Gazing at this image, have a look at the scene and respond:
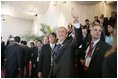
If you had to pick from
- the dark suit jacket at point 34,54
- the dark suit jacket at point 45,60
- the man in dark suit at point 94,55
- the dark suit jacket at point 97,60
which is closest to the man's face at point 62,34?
the man in dark suit at point 94,55

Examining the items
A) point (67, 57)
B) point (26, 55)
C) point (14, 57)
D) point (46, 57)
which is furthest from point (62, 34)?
point (14, 57)

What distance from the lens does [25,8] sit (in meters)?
2.68

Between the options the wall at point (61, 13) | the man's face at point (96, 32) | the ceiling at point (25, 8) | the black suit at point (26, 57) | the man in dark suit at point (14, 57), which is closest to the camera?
the man's face at point (96, 32)

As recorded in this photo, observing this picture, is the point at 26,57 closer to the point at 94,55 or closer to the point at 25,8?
the point at 25,8

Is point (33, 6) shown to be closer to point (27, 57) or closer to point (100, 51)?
point (27, 57)

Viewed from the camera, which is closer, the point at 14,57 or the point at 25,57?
the point at 25,57

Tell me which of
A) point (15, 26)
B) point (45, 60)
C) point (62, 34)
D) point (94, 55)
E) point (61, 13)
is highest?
point (61, 13)

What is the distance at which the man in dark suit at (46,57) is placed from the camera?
107 inches

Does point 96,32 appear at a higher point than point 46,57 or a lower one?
higher

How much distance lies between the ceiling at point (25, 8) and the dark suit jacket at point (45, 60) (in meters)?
0.43

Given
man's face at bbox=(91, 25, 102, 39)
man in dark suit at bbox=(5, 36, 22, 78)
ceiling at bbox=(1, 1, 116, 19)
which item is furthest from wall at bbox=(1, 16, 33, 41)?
man's face at bbox=(91, 25, 102, 39)

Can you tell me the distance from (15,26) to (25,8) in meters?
0.25

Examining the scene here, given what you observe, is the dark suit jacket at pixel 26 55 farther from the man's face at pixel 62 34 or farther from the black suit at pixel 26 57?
the man's face at pixel 62 34

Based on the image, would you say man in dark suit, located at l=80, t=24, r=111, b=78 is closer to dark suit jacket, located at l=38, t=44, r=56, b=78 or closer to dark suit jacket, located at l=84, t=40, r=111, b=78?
dark suit jacket, located at l=84, t=40, r=111, b=78
